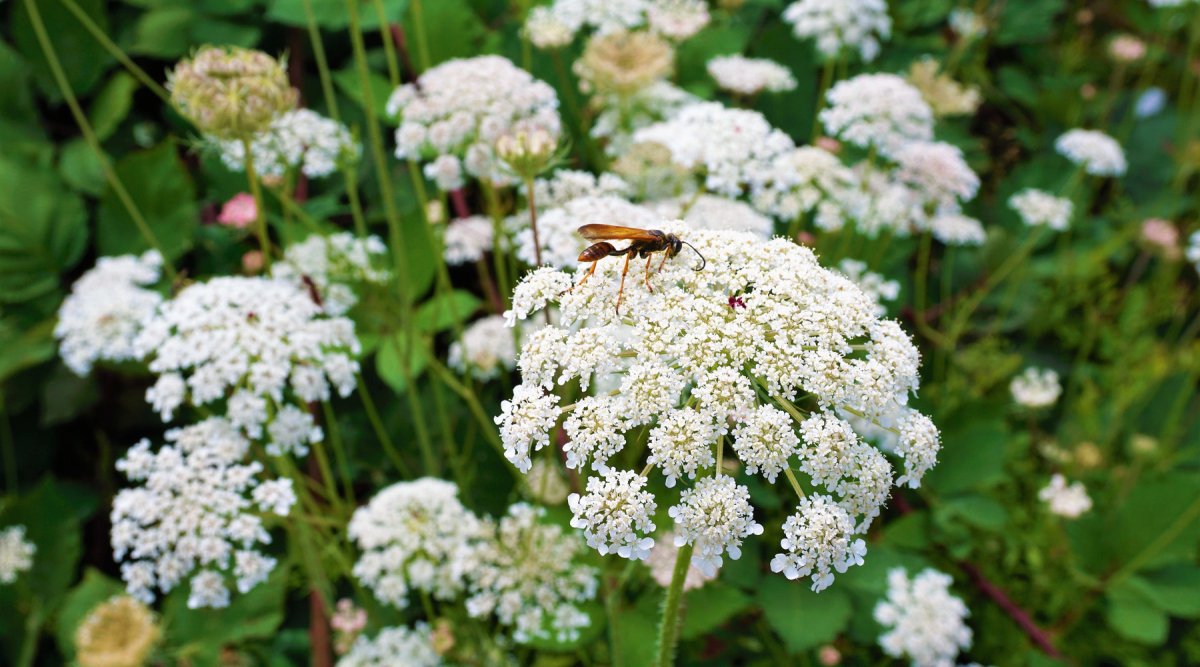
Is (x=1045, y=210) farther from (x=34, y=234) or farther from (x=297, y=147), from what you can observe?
(x=34, y=234)

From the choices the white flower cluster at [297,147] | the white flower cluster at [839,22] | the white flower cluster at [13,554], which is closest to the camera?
the white flower cluster at [297,147]

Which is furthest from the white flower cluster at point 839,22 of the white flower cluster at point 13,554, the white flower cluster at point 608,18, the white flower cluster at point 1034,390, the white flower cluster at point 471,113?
the white flower cluster at point 13,554

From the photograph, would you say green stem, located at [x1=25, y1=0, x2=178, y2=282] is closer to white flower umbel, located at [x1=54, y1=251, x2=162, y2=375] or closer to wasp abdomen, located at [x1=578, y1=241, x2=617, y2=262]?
white flower umbel, located at [x1=54, y1=251, x2=162, y2=375]

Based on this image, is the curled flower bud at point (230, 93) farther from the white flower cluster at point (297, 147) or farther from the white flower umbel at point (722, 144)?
the white flower umbel at point (722, 144)

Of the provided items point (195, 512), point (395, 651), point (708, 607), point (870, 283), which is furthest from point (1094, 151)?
point (195, 512)

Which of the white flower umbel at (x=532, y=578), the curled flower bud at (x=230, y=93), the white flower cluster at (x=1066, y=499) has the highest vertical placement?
the curled flower bud at (x=230, y=93)

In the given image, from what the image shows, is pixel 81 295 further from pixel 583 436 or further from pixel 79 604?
pixel 583 436
